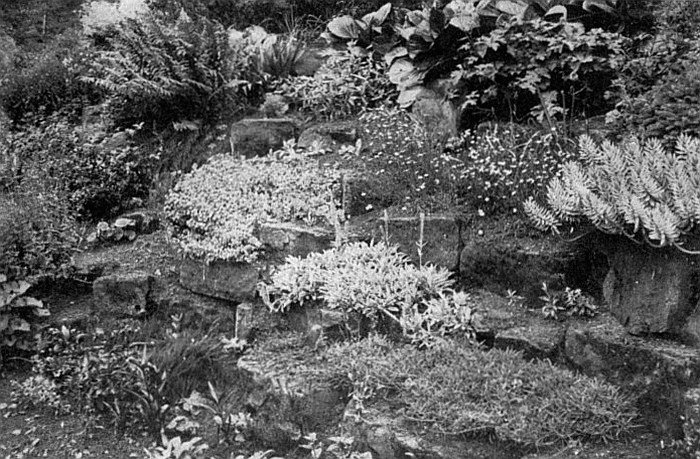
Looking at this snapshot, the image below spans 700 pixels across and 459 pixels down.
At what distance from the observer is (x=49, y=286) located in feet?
23.1

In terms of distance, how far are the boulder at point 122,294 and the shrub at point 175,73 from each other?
6.96ft

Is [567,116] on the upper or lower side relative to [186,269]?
upper

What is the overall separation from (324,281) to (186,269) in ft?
5.16

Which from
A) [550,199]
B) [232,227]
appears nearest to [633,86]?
[550,199]

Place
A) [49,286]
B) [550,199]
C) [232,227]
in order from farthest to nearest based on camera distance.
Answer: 1. [49,286]
2. [232,227]
3. [550,199]

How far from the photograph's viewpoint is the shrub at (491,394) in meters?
4.23

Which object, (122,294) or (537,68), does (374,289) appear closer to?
(122,294)

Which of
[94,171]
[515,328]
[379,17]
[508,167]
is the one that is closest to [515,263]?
[515,328]

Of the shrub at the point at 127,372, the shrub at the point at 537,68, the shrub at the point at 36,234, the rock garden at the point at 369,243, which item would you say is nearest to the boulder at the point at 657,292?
the rock garden at the point at 369,243

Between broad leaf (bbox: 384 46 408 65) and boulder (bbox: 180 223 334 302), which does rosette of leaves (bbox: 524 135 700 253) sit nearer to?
boulder (bbox: 180 223 334 302)

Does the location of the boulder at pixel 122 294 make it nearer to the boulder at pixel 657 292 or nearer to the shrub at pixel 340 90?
the shrub at pixel 340 90

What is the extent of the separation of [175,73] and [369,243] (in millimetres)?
3152

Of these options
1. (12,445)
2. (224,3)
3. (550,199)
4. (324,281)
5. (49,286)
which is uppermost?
(224,3)

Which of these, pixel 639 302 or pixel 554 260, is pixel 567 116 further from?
pixel 639 302
